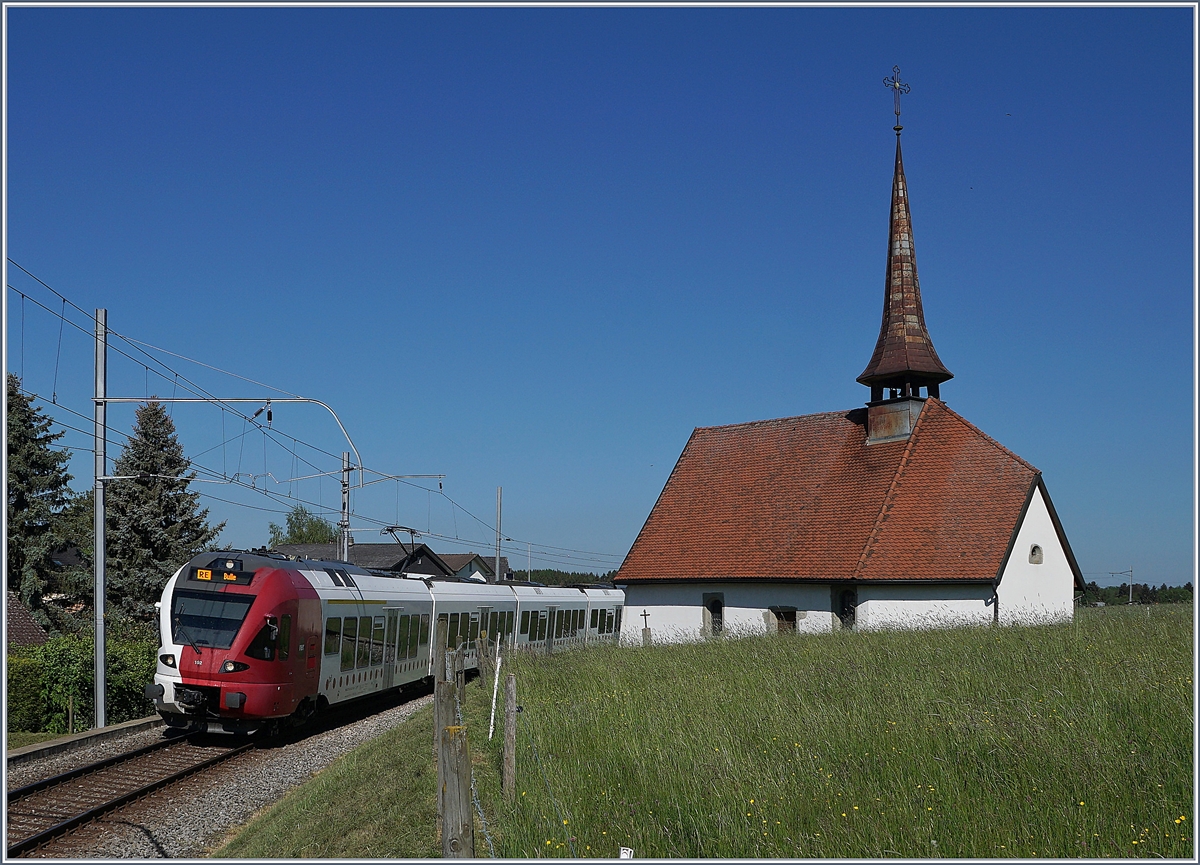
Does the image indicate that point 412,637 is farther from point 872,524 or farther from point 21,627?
point 21,627

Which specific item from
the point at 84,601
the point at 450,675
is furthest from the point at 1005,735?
the point at 84,601

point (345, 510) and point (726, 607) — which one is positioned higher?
point (345, 510)

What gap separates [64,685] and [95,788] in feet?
23.3

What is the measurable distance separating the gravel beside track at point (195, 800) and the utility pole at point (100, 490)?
1.42m

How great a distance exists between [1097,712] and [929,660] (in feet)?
15.3

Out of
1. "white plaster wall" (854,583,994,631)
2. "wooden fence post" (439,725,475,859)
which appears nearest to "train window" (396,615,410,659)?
"white plaster wall" (854,583,994,631)

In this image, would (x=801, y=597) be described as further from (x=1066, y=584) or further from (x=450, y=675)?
(x=450, y=675)

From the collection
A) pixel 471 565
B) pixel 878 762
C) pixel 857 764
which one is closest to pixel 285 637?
pixel 857 764

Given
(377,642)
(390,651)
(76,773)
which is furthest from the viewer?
(390,651)

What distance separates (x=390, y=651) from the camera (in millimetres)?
20578

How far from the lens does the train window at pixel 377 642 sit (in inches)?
Result: 774

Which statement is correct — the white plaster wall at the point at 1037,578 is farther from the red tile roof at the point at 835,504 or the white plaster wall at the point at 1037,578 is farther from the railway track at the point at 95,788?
the railway track at the point at 95,788

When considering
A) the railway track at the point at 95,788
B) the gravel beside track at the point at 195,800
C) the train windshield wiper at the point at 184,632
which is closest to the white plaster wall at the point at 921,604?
the gravel beside track at the point at 195,800

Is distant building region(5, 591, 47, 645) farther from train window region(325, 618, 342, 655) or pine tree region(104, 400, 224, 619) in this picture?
train window region(325, 618, 342, 655)
